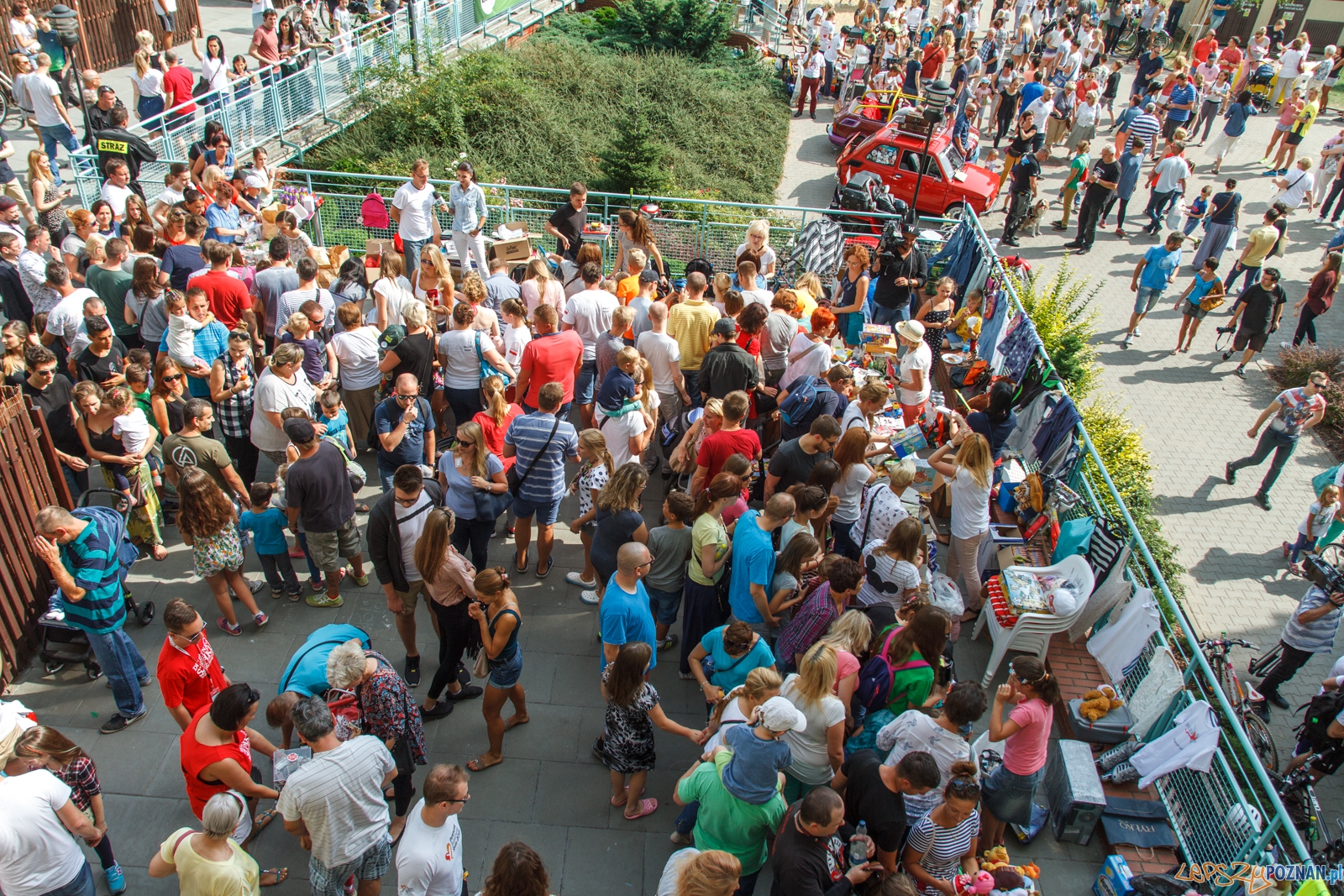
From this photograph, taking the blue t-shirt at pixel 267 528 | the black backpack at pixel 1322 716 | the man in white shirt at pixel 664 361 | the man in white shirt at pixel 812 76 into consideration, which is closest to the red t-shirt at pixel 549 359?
the man in white shirt at pixel 664 361

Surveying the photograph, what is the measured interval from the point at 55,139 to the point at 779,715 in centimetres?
1508

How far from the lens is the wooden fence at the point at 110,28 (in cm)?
1827

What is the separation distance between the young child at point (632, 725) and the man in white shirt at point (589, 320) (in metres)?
3.57

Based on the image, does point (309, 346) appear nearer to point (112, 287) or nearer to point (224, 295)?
point (224, 295)

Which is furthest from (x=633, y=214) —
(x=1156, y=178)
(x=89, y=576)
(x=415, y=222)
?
(x=1156, y=178)

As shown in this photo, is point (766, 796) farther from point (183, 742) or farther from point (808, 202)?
point (808, 202)

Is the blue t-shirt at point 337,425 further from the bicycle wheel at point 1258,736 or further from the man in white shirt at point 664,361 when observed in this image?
the bicycle wheel at point 1258,736

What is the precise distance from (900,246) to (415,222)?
5879 mm

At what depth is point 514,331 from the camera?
323 inches

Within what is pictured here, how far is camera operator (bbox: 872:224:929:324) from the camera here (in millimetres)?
10516

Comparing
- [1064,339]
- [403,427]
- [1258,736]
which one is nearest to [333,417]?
[403,427]

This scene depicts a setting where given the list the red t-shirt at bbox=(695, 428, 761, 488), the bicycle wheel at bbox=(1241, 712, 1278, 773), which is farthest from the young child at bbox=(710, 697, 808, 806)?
the bicycle wheel at bbox=(1241, 712, 1278, 773)

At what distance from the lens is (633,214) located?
9.38 metres

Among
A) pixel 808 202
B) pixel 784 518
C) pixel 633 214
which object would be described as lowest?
pixel 808 202
